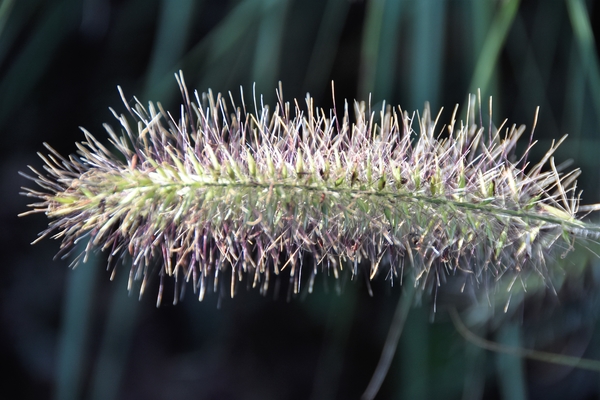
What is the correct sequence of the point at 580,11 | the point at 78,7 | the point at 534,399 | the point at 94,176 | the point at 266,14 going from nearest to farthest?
the point at 94,176, the point at 580,11, the point at 266,14, the point at 78,7, the point at 534,399

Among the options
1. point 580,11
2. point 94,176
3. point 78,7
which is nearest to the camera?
point 94,176

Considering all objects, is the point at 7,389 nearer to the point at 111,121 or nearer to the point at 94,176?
the point at 111,121

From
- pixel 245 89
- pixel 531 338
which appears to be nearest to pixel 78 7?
pixel 245 89

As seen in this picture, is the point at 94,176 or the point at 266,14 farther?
the point at 266,14

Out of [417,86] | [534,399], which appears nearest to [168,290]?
[417,86]

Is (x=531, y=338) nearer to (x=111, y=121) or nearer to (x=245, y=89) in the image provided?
(x=245, y=89)

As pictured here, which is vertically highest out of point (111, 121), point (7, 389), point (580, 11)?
point (580, 11)

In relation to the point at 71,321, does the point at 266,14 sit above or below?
above
